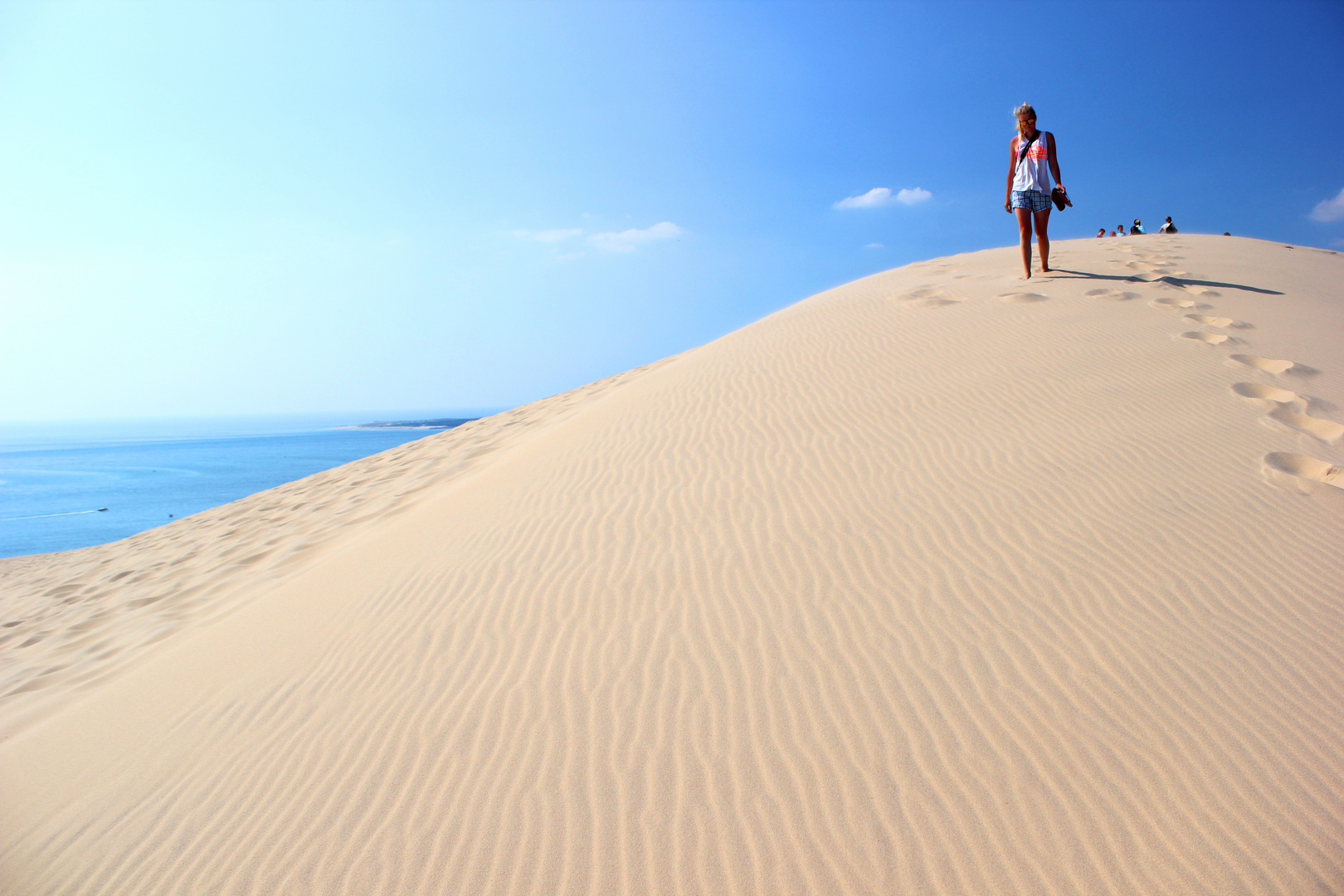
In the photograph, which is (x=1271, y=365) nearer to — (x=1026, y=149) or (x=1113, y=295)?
(x=1113, y=295)

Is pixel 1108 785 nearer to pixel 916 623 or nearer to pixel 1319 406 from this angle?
pixel 916 623

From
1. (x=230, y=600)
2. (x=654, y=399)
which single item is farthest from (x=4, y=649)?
(x=654, y=399)

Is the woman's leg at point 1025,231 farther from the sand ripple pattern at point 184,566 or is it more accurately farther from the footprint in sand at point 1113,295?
the sand ripple pattern at point 184,566

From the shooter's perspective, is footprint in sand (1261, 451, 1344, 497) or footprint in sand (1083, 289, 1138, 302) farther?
footprint in sand (1083, 289, 1138, 302)

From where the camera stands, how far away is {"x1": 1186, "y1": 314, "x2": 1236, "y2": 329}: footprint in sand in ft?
21.5

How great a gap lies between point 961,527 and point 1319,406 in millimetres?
3351

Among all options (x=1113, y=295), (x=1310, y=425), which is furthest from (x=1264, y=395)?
(x=1113, y=295)

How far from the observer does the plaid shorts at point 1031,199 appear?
753cm

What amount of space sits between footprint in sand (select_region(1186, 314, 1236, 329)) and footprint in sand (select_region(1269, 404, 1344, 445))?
2108 millimetres

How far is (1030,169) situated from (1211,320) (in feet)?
8.06

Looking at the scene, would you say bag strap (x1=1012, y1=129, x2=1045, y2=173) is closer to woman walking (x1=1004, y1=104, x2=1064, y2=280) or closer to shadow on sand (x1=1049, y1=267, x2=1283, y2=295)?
woman walking (x1=1004, y1=104, x2=1064, y2=280)

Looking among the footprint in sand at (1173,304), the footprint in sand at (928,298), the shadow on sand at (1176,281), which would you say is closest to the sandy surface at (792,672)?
the footprint in sand at (1173,304)

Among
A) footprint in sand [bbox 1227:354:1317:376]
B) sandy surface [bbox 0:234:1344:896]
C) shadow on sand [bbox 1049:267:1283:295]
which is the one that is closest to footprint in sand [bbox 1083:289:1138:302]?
shadow on sand [bbox 1049:267:1283:295]

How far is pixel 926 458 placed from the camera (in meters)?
4.56
